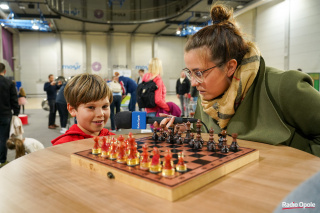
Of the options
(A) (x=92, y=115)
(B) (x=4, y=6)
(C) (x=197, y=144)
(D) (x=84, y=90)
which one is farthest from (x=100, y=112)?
(B) (x=4, y=6)

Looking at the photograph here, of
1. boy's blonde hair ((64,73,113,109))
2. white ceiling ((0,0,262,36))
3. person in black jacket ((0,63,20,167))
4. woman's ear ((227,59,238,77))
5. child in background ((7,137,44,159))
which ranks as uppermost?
white ceiling ((0,0,262,36))

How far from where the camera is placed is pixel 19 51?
1647 centimetres

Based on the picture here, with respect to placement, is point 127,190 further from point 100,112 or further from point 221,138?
point 100,112

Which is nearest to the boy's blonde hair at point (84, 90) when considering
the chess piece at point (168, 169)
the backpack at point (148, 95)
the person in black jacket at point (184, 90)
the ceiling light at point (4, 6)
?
the chess piece at point (168, 169)

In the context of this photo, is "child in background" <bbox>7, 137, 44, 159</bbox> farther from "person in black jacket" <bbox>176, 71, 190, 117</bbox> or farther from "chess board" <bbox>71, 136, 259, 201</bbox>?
"person in black jacket" <bbox>176, 71, 190, 117</bbox>

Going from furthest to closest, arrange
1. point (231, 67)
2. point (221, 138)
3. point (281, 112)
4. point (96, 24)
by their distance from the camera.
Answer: point (96, 24)
point (231, 67)
point (281, 112)
point (221, 138)

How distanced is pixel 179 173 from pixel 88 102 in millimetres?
1066

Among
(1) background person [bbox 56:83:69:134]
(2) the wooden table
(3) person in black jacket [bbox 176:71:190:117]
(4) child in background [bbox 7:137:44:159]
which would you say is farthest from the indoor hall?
(3) person in black jacket [bbox 176:71:190:117]

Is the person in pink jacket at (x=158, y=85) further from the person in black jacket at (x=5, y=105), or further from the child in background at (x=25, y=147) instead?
the person in black jacket at (x=5, y=105)

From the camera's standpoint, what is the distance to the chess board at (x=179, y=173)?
62cm

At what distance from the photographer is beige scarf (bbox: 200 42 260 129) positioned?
1.29 m

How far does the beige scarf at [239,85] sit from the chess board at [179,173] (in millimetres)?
403

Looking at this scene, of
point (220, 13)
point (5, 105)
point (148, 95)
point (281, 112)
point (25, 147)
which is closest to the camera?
point (281, 112)

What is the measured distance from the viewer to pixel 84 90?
1.60m
